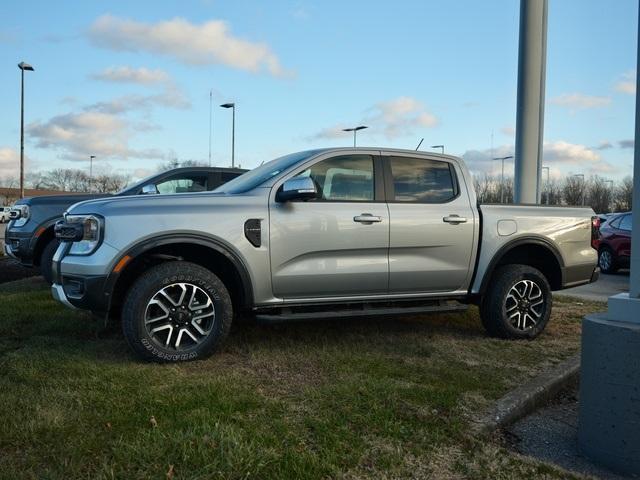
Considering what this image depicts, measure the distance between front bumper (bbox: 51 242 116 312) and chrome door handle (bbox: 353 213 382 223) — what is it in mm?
1941

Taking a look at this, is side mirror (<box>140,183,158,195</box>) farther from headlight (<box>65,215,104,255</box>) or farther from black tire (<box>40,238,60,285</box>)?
headlight (<box>65,215,104,255</box>)

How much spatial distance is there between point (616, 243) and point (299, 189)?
423 inches

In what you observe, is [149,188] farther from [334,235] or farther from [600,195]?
[600,195]

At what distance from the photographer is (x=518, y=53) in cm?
1011

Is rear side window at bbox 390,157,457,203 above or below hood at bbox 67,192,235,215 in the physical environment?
above

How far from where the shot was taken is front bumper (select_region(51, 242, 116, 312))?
4391 millimetres

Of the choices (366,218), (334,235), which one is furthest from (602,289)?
(334,235)

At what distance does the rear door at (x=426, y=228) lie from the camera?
5285mm

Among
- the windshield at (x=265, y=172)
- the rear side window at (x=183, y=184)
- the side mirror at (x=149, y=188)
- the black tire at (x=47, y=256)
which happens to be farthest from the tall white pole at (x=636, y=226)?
the black tire at (x=47, y=256)

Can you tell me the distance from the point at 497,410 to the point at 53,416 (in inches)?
102

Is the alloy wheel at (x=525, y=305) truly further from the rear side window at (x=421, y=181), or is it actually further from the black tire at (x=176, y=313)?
the black tire at (x=176, y=313)

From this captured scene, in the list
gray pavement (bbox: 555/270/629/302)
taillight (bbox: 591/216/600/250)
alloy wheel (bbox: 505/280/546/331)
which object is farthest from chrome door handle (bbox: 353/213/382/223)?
gray pavement (bbox: 555/270/629/302)

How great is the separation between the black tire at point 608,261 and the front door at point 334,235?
983 cm

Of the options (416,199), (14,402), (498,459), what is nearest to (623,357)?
(498,459)
